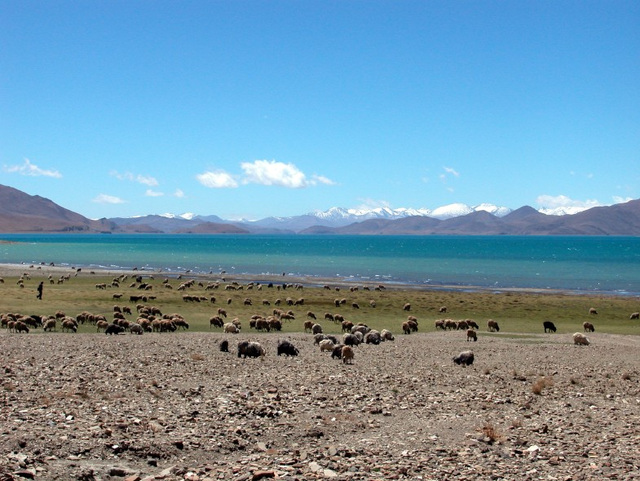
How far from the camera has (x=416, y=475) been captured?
33.3ft

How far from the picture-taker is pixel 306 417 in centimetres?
1370

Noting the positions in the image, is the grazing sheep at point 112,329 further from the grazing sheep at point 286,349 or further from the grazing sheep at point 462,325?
the grazing sheep at point 462,325

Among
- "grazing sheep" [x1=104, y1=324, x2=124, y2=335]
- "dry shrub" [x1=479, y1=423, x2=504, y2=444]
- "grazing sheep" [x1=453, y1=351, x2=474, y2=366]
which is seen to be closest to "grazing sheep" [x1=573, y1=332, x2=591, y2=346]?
"grazing sheep" [x1=453, y1=351, x2=474, y2=366]

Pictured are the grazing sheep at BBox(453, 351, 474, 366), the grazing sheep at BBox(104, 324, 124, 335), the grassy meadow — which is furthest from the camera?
the grassy meadow

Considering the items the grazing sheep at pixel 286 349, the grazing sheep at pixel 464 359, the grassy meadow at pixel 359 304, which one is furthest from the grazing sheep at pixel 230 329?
the grazing sheep at pixel 464 359

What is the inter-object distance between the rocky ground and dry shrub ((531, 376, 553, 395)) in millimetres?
66

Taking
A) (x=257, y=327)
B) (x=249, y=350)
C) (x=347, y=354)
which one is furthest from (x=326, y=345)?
(x=257, y=327)

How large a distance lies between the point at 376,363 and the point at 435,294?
38.1m

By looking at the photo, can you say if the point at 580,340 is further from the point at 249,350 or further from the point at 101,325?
the point at 101,325

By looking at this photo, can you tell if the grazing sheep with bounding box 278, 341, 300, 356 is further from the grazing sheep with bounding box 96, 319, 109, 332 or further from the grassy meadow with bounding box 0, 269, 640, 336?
the grazing sheep with bounding box 96, 319, 109, 332

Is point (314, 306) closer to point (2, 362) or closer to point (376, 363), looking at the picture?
point (376, 363)

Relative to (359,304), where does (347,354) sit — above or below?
above

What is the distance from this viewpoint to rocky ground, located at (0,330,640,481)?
1045cm

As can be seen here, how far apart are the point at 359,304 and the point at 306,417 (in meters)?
36.7
